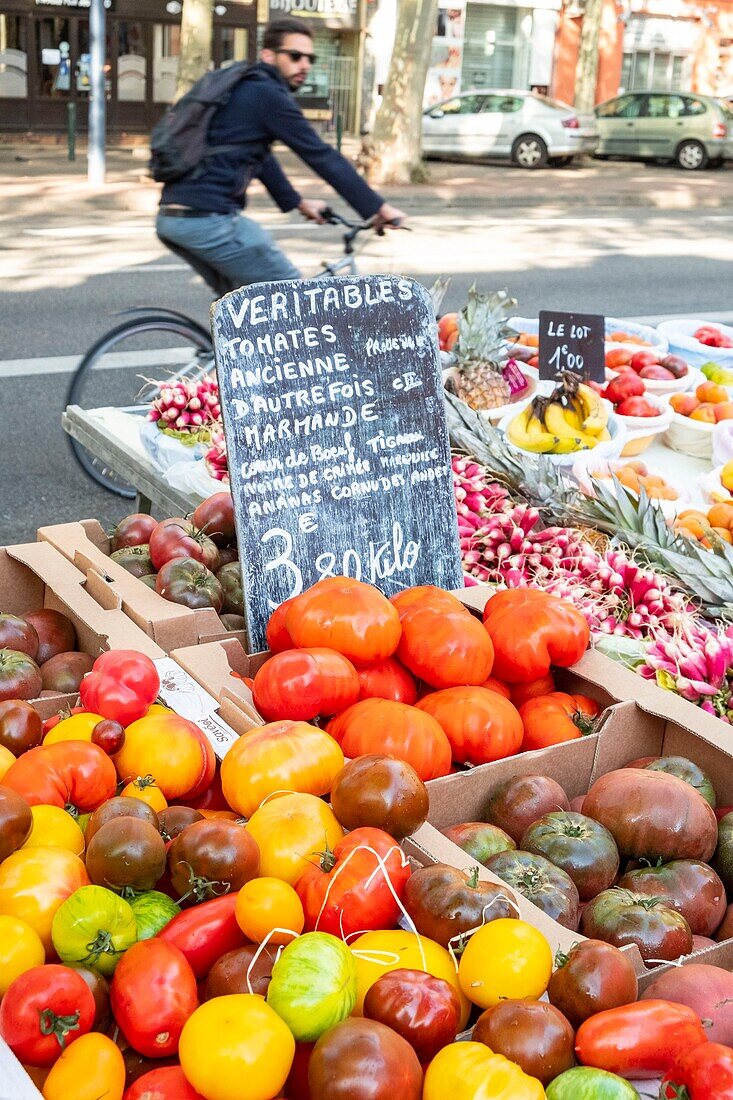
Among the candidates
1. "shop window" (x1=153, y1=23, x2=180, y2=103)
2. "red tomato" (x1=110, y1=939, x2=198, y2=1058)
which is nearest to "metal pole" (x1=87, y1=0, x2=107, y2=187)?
"shop window" (x1=153, y1=23, x2=180, y2=103)

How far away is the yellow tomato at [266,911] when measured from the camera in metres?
1.56

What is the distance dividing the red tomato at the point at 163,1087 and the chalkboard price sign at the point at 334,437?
130cm

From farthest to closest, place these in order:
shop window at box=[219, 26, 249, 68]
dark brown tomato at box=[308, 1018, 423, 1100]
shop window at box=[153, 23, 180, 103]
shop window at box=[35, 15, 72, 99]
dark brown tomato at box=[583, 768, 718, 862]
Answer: shop window at box=[219, 26, 249, 68]
shop window at box=[153, 23, 180, 103]
shop window at box=[35, 15, 72, 99]
dark brown tomato at box=[583, 768, 718, 862]
dark brown tomato at box=[308, 1018, 423, 1100]

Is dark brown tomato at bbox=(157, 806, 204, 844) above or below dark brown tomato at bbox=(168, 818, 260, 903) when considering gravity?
below

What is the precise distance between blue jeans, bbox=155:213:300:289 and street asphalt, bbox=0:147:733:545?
503 millimetres

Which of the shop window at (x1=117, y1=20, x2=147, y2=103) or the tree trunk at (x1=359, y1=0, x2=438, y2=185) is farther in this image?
the shop window at (x1=117, y1=20, x2=147, y2=103)

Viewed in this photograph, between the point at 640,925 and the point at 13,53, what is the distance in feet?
75.1

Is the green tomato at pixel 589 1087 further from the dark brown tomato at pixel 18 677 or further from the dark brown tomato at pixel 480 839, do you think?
the dark brown tomato at pixel 18 677

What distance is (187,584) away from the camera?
262 centimetres

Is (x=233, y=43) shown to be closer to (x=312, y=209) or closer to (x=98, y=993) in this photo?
(x=312, y=209)

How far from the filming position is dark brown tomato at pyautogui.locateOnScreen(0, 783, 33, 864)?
1.67m

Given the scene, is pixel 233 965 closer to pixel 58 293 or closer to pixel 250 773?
pixel 250 773

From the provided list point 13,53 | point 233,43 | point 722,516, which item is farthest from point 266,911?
point 233,43

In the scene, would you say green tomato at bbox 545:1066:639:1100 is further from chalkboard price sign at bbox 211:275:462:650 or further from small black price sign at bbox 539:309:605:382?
small black price sign at bbox 539:309:605:382
